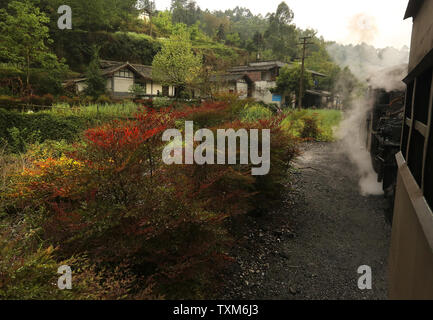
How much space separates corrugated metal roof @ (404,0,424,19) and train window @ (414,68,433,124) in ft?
2.48

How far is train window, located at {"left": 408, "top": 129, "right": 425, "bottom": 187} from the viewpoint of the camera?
2.55m

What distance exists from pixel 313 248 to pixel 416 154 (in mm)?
2482

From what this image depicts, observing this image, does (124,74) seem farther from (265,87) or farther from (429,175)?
(429,175)

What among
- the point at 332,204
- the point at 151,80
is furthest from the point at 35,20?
the point at 332,204

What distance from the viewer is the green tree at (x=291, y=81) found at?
25.3 metres

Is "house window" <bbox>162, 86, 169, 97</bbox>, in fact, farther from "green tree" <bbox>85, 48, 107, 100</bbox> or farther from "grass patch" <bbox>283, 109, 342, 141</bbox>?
"grass patch" <bbox>283, 109, 342, 141</bbox>

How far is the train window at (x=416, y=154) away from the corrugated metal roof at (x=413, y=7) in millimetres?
1298

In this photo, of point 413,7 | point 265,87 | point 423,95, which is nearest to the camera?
point 423,95

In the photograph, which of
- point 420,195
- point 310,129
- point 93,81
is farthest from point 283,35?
point 420,195

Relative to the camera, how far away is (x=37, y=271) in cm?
208

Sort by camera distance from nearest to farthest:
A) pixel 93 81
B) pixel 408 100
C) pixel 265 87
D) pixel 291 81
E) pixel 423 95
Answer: pixel 423 95 → pixel 408 100 → pixel 93 81 → pixel 291 81 → pixel 265 87

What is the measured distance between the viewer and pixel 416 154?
2797 millimetres

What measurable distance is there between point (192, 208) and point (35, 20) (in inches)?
728
